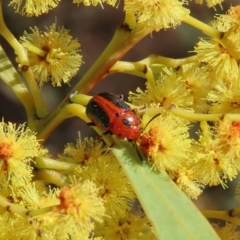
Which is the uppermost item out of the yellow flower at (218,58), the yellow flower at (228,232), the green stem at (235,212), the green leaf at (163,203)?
the yellow flower at (218,58)

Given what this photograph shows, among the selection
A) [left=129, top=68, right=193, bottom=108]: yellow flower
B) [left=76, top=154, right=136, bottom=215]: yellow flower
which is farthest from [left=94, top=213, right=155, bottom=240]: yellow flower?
[left=129, top=68, right=193, bottom=108]: yellow flower

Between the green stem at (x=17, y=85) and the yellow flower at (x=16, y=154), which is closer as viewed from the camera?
the yellow flower at (x=16, y=154)

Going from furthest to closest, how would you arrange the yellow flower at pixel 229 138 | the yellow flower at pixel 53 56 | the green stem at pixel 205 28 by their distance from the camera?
the yellow flower at pixel 53 56 < the green stem at pixel 205 28 < the yellow flower at pixel 229 138

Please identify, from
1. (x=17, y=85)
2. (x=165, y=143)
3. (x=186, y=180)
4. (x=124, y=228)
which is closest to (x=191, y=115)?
(x=165, y=143)

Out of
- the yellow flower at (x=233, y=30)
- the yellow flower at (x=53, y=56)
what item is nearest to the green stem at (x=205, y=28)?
the yellow flower at (x=233, y=30)

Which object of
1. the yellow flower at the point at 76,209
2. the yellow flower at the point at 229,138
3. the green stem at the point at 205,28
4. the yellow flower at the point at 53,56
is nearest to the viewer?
the yellow flower at the point at 76,209

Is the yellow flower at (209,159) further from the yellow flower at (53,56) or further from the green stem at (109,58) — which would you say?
the yellow flower at (53,56)

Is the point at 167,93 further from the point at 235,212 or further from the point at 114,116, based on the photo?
the point at 235,212
